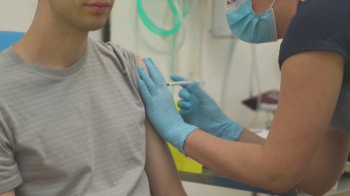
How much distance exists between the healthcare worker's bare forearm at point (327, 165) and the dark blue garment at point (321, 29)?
53 cm

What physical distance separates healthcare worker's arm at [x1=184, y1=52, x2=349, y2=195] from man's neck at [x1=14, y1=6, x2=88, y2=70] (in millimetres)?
454

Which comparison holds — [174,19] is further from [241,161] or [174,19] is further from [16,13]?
[241,161]

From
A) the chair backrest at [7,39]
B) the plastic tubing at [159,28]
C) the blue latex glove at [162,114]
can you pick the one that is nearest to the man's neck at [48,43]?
the chair backrest at [7,39]

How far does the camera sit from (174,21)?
7.28ft

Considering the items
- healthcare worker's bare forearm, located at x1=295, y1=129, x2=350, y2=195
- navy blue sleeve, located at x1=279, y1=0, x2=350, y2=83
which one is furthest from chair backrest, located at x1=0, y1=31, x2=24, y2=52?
healthcare worker's bare forearm, located at x1=295, y1=129, x2=350, y2=195

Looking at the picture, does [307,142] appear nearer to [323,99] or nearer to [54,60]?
[323,99]

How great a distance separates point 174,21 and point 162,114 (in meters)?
Answer: 1.02

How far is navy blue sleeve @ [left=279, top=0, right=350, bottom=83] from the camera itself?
1035 millimetres

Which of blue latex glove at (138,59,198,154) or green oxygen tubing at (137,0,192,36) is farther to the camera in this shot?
green oxygen tubing at (137,0,192,36)

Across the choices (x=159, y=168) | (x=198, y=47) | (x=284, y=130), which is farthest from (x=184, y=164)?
(x=198, y=47)

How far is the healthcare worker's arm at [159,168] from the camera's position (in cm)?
129

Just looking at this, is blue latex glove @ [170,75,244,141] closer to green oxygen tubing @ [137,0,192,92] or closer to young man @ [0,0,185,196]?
young man @ [0,0,185,196]

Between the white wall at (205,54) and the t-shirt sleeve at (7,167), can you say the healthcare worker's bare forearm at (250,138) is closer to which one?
the white wall at (205,54)

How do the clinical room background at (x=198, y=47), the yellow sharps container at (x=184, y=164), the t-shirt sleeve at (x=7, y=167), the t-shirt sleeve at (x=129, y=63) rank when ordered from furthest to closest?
the clinical room background at (x=198, y=47)
the yellow sharps container at (x=184, y=164)
the t-shirt sleeve at (x=129, y=63)
the t-shirt sleeve at (x=7, y=167)
